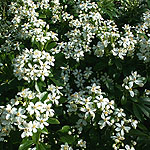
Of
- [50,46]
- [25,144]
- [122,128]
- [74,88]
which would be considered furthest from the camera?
[74,88]

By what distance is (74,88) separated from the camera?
270cm

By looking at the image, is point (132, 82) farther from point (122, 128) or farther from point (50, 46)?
point (50, 46)

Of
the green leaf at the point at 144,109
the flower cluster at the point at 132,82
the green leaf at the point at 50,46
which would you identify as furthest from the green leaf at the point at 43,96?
the green leaf at the point at 144,109

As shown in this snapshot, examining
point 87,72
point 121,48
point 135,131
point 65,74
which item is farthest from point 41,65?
point 135,131

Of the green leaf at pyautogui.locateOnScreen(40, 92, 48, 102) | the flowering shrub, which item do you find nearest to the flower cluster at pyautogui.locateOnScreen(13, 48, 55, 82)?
the flowering shrub

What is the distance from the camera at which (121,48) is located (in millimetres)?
2367

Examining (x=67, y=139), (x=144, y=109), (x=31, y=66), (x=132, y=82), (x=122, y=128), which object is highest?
(x=31, y=66)

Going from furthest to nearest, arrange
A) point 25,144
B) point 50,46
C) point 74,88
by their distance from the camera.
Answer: point 74,88 → point 50,46 → point 25,144

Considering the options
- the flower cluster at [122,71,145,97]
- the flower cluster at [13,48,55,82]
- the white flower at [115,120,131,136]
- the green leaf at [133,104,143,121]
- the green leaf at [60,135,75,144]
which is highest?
the flower cluster at [13,48,55,82]

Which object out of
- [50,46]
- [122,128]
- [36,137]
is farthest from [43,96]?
[122,128]

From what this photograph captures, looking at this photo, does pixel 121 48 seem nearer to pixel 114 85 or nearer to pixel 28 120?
pixel 114 85

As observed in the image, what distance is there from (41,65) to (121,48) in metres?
0.79

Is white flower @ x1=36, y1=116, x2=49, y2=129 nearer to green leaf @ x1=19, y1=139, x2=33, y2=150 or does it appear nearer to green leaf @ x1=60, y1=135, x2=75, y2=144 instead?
green leaf @ x1=19, y1=139, x2=33, y2=150

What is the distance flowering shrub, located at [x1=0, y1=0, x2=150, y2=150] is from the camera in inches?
78.4
